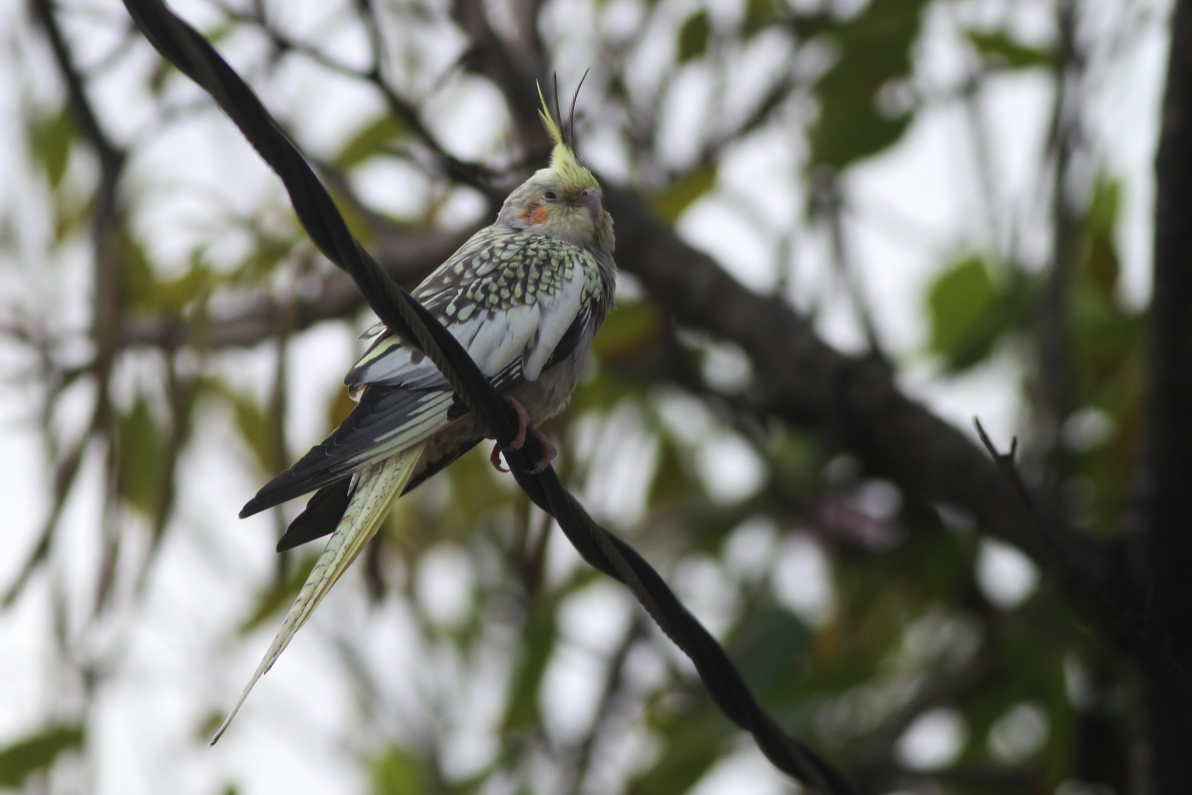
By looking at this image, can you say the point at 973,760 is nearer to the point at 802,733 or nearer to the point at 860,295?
the point at 802,733

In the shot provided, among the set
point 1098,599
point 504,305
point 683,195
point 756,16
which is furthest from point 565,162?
point 756,16

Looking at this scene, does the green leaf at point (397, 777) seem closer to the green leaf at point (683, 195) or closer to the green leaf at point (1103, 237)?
the green leaf at point (683, 195)

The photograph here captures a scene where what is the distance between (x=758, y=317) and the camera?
407cm

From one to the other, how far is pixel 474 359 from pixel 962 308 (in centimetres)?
321

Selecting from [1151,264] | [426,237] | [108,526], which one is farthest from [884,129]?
[108,526]

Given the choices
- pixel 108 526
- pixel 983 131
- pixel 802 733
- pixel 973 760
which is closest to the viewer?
pixel 108 526

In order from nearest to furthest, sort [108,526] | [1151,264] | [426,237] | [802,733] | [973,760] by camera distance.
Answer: [108,526] → [1151,264] → [426,237] → [802,733] → [973,760]

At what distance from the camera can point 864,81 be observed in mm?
4332

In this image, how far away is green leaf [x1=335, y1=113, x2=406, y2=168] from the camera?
4.15m

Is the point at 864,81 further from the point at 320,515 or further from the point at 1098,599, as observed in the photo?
the point at 320,515

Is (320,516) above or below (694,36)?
below

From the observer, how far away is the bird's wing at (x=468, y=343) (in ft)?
6.75

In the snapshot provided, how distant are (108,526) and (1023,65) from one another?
11.8ft

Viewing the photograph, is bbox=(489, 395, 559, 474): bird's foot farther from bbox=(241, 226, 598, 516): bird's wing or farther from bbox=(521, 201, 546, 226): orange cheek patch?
bbox=(521, 201, 546, 226): orange cheek patch
